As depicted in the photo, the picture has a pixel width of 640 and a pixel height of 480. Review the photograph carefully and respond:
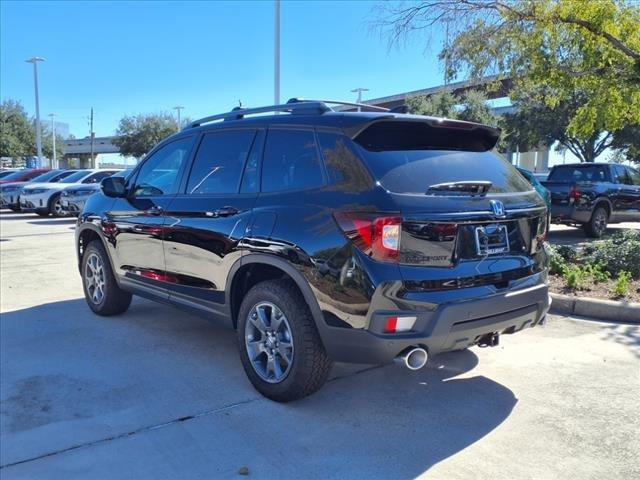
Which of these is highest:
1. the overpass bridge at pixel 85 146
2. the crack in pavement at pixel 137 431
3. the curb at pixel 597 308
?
the overpass bridge at pixel 85 146

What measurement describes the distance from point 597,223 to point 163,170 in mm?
10311

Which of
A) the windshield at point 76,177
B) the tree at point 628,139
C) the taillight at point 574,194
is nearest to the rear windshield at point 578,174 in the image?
the taillight at point 574,194

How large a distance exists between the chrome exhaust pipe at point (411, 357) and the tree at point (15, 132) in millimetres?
52100

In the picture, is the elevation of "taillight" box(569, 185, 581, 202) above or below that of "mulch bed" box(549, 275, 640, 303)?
above

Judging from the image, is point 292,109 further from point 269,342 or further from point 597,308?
point 597,308

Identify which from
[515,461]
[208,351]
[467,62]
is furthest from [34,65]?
[515,461]

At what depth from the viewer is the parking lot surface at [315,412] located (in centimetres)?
311

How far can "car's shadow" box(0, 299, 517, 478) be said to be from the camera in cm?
320

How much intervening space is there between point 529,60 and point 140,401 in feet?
30.4

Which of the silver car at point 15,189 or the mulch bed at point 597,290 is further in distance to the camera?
the silver car at point 15,189

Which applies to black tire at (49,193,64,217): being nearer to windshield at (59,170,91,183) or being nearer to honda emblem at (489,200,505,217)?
windshield at (59,170,91,183)

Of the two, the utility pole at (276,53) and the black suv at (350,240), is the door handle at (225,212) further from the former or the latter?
the utility pole at (276,53)

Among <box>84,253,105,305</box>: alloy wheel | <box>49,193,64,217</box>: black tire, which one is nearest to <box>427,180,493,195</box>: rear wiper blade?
<box>84,253,105,305</box>: alloy wheel

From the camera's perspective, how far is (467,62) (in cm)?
1041
